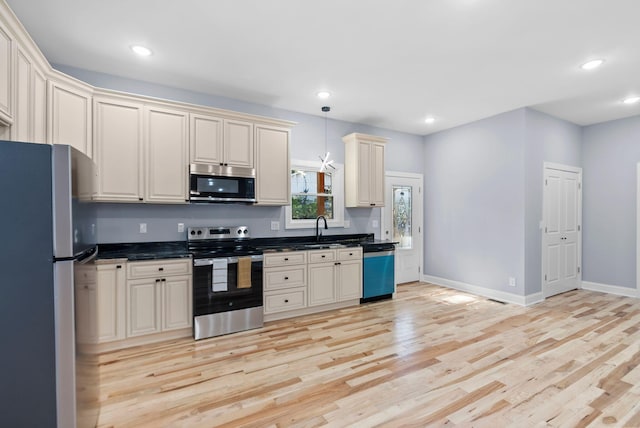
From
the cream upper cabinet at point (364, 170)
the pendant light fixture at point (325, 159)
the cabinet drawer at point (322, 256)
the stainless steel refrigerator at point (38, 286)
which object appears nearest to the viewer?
the stainless steel refrigerator at point (38, 286)

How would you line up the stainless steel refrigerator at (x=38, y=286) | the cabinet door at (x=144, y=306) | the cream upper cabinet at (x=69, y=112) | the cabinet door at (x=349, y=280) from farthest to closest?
the cabinet door at (x=349, y=280) → the cabinet door at (x=144, y=306) → the cream upper cabinet at (x=69, y=112) → the stainless steel refrigerator at (x=38, y=286)

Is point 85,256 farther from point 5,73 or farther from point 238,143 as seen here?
point 238,143

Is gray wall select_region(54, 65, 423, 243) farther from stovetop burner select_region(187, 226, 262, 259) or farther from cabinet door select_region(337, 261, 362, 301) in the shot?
cabinet door select_region(337, 261, 362, 301)

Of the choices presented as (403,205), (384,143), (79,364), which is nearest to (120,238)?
(79,364)

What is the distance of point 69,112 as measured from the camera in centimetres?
287

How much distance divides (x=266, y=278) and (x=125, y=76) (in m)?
2.70

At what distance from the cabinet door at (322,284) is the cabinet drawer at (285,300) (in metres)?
0.13

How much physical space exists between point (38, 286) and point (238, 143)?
2647 mm

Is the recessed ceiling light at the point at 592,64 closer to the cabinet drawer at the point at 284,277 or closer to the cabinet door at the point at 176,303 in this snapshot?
the cabinet drawer at the point at 284,277

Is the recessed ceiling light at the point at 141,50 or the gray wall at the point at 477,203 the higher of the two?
the recessed ceiling light at the point at 141,50

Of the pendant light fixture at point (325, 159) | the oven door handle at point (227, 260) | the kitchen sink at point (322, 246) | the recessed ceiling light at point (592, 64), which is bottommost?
the oven door handle at point (227, 260)

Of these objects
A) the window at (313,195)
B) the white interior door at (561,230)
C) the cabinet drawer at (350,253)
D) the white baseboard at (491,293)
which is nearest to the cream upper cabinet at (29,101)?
the window at (313,195)

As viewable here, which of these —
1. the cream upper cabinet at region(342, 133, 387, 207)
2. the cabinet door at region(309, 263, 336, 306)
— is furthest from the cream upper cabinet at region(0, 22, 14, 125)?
the cream upper cabinet at region(342, 133, 387, 207)

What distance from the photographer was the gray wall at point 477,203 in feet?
14.8
